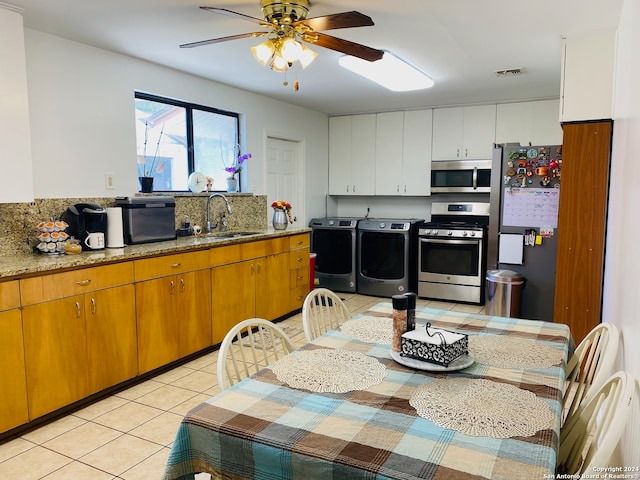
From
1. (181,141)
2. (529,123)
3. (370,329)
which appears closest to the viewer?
(370,329)

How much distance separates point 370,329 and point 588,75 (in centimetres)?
242

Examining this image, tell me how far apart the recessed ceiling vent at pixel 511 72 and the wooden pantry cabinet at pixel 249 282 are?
2.49m

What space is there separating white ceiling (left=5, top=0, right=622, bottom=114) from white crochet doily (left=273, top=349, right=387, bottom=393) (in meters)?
1.94

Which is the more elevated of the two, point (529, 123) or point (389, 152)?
point (529, 123)

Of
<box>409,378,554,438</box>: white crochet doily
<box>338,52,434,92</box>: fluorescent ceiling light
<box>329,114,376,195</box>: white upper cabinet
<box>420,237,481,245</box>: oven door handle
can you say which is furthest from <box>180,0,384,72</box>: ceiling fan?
<box>329,114,376,195</box>: white upper cabinet

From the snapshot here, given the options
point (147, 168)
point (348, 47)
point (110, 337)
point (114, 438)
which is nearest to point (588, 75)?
point (348, 47)

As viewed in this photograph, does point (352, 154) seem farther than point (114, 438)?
Yes

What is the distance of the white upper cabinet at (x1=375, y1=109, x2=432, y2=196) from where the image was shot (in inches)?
227

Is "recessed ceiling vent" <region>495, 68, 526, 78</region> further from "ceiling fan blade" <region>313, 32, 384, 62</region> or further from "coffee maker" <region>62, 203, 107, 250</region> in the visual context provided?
"coffee maker" <region>62, 203, 107, 250</region>

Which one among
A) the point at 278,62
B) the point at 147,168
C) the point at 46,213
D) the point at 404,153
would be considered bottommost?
the point at 46,213

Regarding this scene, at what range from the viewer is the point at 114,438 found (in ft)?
7.85

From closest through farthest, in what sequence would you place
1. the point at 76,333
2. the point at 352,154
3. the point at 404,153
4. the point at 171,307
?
the point at 76,333
the point at 171,307
the point at 404,153
the point at 352,154

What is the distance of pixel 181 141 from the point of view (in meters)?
4.25

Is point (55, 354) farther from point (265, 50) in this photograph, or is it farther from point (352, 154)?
point (352, 154)
